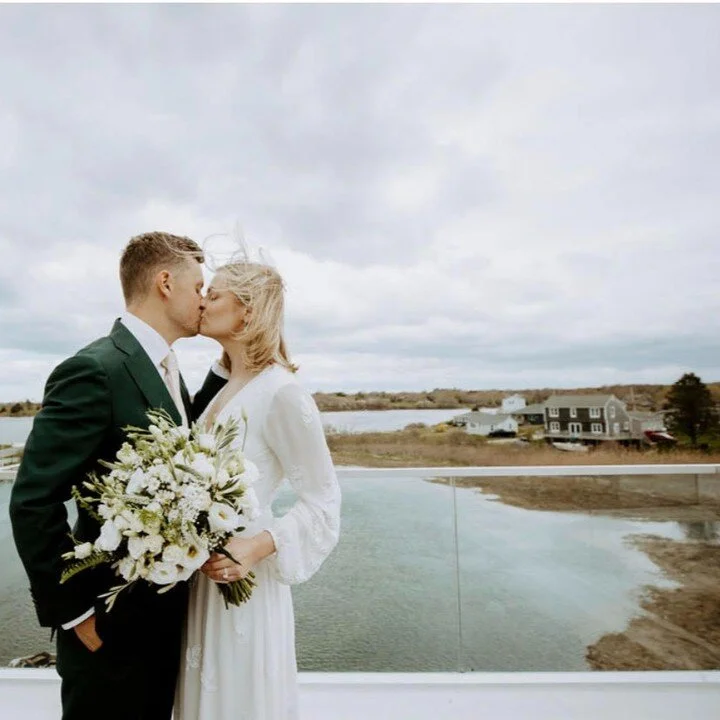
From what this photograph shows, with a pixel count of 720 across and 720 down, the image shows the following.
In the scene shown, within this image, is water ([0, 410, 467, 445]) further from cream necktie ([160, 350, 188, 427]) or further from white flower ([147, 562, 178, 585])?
white flower ([147, 562, 178, 585])

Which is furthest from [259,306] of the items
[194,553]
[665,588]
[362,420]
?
[362,420]

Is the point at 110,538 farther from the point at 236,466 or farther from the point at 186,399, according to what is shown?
the point at 186,399

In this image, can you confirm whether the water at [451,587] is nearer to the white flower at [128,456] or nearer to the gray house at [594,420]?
the white flower at [128,456]

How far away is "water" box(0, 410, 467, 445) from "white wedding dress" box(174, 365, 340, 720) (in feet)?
0.47

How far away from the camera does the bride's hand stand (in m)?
1.06

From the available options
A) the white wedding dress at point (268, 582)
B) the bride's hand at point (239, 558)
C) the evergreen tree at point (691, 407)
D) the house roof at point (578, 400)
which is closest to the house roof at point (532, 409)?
the house roof at point (578, 400)

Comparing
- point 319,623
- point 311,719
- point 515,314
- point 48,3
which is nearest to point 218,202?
point 48,3

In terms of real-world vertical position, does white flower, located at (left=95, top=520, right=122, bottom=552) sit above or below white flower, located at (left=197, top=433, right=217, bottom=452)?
below

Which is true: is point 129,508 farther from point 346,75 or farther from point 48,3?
point 346,75

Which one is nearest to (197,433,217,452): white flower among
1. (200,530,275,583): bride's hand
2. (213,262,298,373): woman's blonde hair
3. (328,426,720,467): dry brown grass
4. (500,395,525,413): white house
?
(200,530,275,583): bride's hand

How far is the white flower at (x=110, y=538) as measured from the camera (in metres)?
0.92

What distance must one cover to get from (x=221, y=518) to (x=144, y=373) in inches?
18.2

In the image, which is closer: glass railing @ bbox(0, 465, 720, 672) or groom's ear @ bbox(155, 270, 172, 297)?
groom's ear @ bbox(155, 270, 172, 297)

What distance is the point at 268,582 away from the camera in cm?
125
